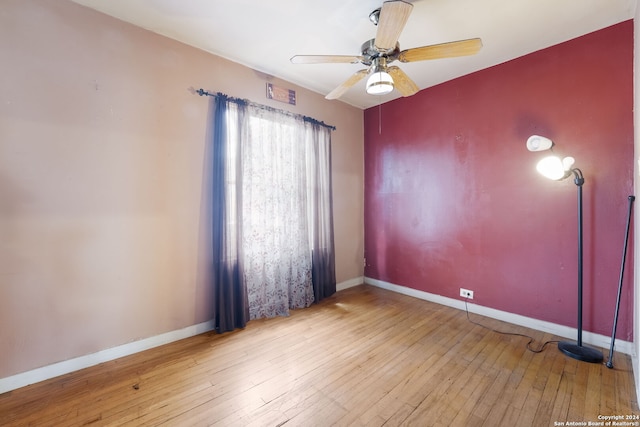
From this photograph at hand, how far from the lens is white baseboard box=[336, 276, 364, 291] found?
3.99m

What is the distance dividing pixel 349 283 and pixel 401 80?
2863 millimetres

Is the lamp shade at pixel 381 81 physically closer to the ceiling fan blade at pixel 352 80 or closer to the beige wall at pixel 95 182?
the ceiling fan blade at pixel 352 80

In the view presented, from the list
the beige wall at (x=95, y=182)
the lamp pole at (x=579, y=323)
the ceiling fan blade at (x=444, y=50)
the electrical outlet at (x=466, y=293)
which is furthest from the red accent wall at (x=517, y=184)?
the beige wall at (x=95, y=182)

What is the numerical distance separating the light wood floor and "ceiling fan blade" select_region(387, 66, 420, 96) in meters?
2.32

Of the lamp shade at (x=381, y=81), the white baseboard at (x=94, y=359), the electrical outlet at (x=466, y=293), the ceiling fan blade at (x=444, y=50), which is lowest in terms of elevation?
the white baseboard at (x=94, y=359)

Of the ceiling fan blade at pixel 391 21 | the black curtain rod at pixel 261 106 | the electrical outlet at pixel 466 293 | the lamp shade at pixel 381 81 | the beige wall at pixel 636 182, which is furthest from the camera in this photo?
the electrical outlet at pixel 466 293

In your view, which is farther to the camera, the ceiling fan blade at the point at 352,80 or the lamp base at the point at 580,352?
the ceiling fan blade at the point at 352,80

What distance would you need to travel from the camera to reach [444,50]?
187cm

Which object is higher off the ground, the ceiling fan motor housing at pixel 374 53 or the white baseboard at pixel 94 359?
the ceiling fan motor housing at pixel 374 53

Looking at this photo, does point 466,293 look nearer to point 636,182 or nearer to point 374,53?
point 636,182

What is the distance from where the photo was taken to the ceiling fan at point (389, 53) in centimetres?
160

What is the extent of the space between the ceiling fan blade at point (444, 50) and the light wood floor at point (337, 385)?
2.32m

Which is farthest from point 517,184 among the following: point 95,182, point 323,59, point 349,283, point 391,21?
point 95,182

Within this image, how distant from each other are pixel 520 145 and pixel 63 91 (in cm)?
402
